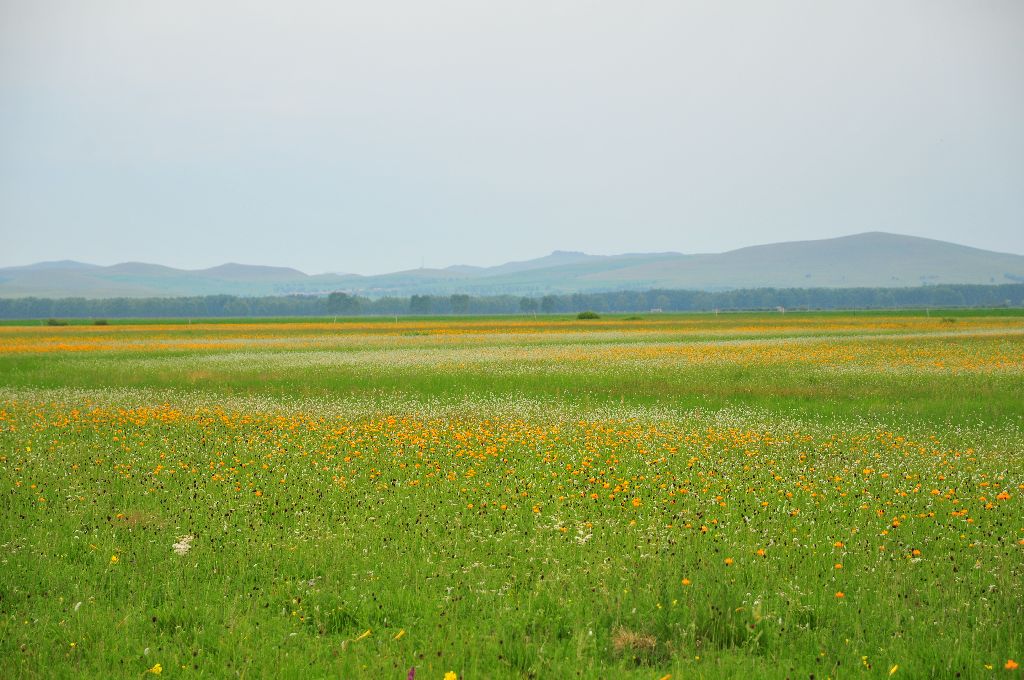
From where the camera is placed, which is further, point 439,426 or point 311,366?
→ point 311,366

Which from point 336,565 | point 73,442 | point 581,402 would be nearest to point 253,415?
point 73,442

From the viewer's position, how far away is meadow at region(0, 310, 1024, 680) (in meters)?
6.25

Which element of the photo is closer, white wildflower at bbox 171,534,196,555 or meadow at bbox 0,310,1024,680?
meadow at bbox 0,310,1024,680

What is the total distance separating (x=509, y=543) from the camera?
8711mm

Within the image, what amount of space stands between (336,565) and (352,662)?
209 cm

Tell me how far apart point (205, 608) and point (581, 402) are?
16221 millimetres

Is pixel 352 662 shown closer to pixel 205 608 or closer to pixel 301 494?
pixel 205 608

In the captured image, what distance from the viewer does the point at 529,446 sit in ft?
47.2

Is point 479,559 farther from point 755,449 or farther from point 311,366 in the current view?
point 311,366

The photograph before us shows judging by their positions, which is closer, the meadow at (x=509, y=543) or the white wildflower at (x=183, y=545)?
the meadow at (x=509, y=543)

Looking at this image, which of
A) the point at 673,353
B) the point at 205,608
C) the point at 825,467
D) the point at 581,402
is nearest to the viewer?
the point at 205,608

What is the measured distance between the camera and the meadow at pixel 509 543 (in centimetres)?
625

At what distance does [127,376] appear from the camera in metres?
31.2

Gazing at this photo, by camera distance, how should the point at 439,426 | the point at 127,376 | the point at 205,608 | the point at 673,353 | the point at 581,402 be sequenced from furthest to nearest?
1. the point at 673,353
2. the point at 127,376
3. the point at 581,402
4. the point at 439,426
5. the point at 205,608
